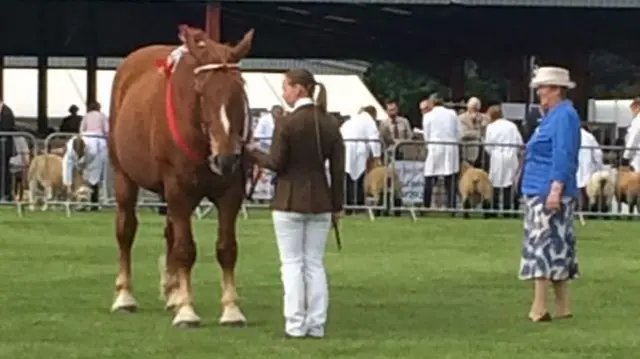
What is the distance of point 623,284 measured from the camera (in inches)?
629

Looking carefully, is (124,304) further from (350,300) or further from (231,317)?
(350,300)

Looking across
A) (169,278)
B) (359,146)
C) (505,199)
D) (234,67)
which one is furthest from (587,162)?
(234,67)

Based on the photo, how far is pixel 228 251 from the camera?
1254 centimetres

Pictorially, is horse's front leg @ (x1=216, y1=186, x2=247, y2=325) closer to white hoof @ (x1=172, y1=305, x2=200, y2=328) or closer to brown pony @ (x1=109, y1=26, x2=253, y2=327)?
brown pony @ (x1=109, y1=26, x2=253, y2=327)

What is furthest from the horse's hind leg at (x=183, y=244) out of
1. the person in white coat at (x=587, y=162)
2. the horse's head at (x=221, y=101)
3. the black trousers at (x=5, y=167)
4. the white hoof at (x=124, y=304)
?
the black trousers at (x=5, y=167)

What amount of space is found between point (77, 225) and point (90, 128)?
539cm

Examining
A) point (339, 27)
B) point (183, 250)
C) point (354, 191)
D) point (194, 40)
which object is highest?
point (339, 27)

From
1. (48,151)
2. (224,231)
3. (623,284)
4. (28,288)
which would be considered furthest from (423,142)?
(224,231)

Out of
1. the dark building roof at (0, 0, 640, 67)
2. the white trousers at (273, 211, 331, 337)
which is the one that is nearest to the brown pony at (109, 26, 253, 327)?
the white trousers at (273, 211, 331, 337)

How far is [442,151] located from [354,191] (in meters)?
1.49

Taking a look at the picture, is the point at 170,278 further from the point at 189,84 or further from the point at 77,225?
the point at 77,225

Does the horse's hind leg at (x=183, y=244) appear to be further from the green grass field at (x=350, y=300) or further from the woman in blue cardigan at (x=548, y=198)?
the woman in blue cardigan at (x=548, y=198)

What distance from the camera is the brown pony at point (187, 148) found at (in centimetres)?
1171

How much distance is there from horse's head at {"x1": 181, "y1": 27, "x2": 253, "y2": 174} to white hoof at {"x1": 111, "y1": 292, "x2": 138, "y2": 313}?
196 cm
